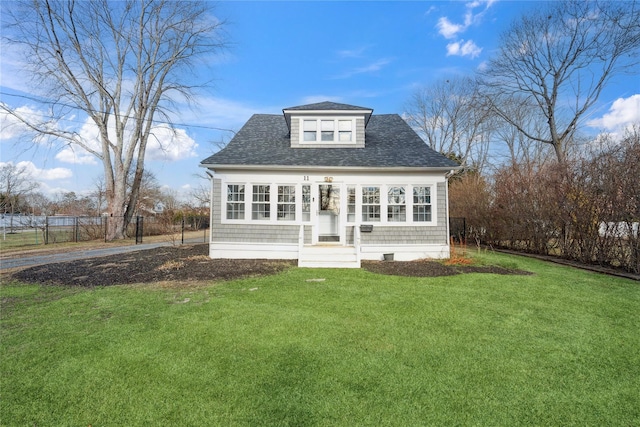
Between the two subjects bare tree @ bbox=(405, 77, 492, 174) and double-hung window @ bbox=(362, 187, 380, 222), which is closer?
double-hung window @ bbox=(362, 187, 380, 222)

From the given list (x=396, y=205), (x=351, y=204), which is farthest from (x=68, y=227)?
(x=396, y=205)

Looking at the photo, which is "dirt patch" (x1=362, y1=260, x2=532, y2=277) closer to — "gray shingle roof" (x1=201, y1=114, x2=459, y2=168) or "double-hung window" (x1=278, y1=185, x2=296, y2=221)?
"double-hung window" (x1=278, y1=185, x2=296, y2=221)

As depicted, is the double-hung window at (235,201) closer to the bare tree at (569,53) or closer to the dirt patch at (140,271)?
the dirt patch at (140,271)

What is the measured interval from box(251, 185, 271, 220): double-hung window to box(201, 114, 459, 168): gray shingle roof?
937 mm

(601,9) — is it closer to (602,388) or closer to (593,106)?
(593,106)

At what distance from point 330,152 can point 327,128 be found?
1.26 meters

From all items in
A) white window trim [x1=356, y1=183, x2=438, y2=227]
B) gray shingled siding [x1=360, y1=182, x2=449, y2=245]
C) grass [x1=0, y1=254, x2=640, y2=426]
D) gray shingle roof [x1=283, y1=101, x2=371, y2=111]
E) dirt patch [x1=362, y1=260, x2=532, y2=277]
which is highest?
gray shingle roof [x1=283, y1=101, x2=371, y2=111]

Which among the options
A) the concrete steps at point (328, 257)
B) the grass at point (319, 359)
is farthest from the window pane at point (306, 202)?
the grass at point (319, 359)

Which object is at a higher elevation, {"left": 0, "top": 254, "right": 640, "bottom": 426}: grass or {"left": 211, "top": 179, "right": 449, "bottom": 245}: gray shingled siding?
{"left": 211, "top": 179, "right": 449, "bottom": 245}: gray shingled siding

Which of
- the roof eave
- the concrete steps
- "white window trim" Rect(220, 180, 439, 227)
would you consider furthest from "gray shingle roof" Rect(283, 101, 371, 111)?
the concrete steps

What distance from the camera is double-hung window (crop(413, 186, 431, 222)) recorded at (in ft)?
35.5

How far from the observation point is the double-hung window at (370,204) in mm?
10812

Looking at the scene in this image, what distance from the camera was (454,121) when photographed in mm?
29391

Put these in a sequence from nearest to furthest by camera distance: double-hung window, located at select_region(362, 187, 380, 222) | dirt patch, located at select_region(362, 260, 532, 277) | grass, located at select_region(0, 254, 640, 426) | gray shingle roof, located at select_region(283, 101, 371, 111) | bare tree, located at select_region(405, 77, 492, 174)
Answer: grass, located at select_region(0, 254, 640, 426) → dirt patch, located at select_region(362, 260, 532, 277) → double-hung window, located at select_region(362, 187, 380, 222) → gray shingle roof, located at select_region(283, 101, 371, 111) → bare tree, located at select_region(405, 77, 492, 174)
